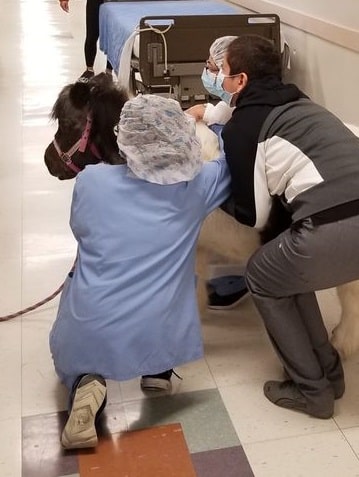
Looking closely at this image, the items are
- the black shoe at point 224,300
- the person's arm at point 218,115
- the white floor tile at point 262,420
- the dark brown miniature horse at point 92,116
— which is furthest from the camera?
the black shoe at point 224,300

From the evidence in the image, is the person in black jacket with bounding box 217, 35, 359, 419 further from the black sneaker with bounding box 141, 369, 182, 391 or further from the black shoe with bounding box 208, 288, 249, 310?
the black shoe with bounding box 208, 288, 249, 310

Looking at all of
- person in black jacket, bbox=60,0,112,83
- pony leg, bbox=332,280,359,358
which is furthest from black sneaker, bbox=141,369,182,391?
person in black jacket, bbox=60,0,112,83

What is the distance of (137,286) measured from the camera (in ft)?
5.57

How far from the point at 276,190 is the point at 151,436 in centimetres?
72

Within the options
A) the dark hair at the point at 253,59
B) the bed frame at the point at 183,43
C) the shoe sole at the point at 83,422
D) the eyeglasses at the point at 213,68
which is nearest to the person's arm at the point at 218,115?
the eyeglasses at the point at 213,68

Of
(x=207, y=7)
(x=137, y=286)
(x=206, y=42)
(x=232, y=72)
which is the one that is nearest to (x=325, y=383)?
(x=137, y=286)

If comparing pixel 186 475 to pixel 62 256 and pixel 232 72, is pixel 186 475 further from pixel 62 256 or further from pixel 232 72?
pixel 62 256

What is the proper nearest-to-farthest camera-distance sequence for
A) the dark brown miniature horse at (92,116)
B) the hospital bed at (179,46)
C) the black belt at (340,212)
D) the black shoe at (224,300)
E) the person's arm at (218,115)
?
the black belt at (340,212)
the dark brown miniature horse at (92,116)
the person's arm at (218,115)
the black shoe at (224,300)
the hospital bed at (179,46)

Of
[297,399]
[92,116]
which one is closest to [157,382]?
[297,399]

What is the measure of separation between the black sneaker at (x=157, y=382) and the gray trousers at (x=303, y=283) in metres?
0.34

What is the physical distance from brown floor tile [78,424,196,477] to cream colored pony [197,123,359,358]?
22.0 inches

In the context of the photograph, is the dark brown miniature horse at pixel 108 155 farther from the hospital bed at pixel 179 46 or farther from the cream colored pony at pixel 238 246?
the hospital bed at pixel 179 46

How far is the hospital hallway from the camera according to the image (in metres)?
A: 1.65

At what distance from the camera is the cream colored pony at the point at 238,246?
1.96m
